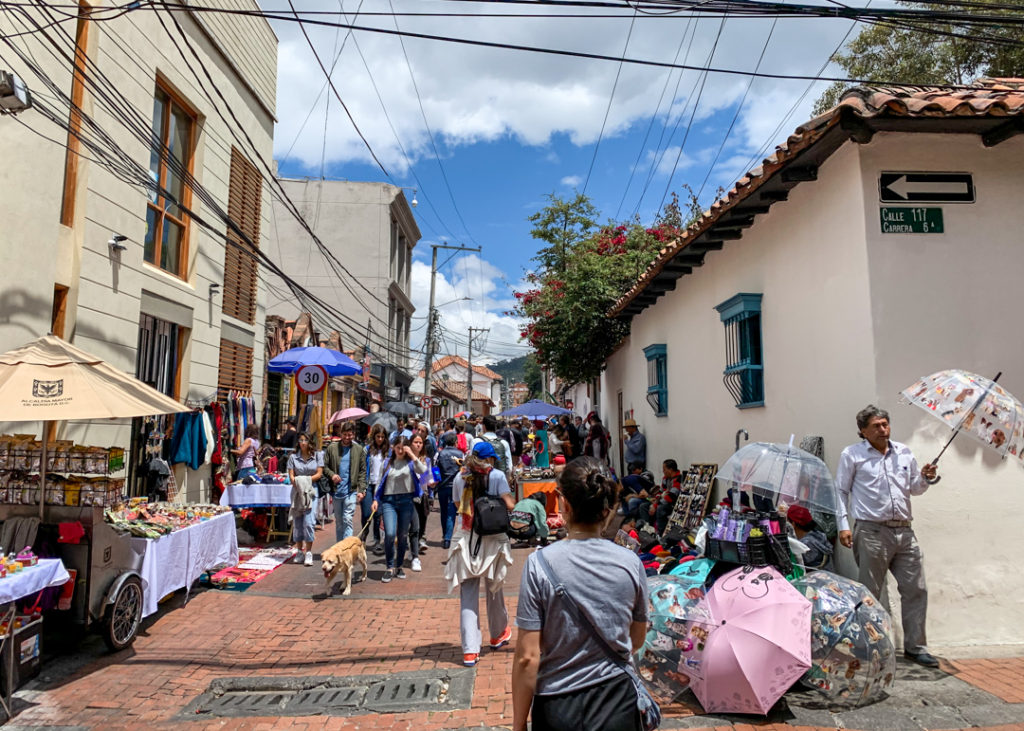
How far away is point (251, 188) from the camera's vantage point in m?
12.3

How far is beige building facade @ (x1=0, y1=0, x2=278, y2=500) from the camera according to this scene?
6.81 meters

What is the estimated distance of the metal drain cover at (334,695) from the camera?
14.3 ft

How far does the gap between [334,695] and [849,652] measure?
3352 mm

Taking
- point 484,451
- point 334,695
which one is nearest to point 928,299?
point 484,451

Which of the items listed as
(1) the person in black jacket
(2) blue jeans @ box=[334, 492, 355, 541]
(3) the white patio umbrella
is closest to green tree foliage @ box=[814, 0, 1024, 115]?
(1) the person in black jacket

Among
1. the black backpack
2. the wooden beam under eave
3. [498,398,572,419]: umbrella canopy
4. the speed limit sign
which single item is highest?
the wooden beam under eave

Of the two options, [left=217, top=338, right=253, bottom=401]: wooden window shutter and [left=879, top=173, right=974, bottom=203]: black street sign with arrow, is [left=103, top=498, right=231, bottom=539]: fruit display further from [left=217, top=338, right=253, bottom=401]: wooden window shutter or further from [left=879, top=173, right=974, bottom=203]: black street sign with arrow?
[left=879, top=173, right=974, bottom=203]: black street sign with arrow

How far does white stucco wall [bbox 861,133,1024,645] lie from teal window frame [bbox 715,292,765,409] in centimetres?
199

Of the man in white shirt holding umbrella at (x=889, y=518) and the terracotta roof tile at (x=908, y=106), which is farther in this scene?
the terracotta roof tile at (x=908, y=106)

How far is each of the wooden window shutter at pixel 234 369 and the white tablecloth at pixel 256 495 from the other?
80.9 inches

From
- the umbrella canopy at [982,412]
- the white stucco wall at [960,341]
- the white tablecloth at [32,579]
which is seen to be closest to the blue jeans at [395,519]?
the white tablecloth at [32,579]

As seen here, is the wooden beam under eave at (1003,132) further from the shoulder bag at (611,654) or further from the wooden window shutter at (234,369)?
the wooden window shutter at (234,369)

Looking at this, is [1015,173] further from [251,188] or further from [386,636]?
[251,188]

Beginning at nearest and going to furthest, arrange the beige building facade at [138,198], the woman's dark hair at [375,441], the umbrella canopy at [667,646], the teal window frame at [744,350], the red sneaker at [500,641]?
the umbrella canopy at [667,646] < the red sneaker at [500,641] < the beige building facade at [138,198] < the teal window frame at [744,350] < the woman's dark hair at [375,441]
